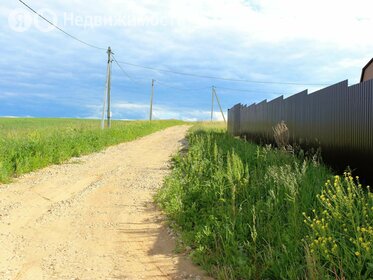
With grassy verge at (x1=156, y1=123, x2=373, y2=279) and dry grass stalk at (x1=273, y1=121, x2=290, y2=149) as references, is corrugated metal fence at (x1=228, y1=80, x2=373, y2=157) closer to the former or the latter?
dry grass stalk at (x1=273, y1=121, x2=290, y2=149)

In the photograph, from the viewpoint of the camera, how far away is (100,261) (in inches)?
191

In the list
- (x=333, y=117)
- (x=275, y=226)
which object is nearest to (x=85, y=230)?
(x=275, y=226)

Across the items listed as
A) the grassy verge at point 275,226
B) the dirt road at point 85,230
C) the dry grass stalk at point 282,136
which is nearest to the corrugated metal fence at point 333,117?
the dry grass stalk at point 282,136

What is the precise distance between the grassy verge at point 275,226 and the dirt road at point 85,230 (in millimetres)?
380

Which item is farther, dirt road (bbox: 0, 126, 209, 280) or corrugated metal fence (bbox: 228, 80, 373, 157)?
corrugated metal fence (bbox: 228, 80, 373, 157)

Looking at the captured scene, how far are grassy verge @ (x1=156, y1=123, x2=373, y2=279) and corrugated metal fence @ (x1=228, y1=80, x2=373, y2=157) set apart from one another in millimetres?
1150

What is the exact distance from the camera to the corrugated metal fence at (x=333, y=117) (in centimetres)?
759

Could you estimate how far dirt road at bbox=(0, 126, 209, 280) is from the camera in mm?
4613

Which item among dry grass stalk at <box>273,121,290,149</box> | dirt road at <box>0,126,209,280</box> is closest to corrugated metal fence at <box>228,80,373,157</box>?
dry grass stalk at <box>273,121,290,149</box>

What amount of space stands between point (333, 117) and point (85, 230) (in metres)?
6.24

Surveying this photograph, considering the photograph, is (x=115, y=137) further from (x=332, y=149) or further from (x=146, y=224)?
(x=146, y=224)

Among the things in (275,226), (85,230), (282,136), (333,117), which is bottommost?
(85,230)

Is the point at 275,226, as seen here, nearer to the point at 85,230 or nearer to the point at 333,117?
the point at 85,230

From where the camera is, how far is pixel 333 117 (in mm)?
9141
